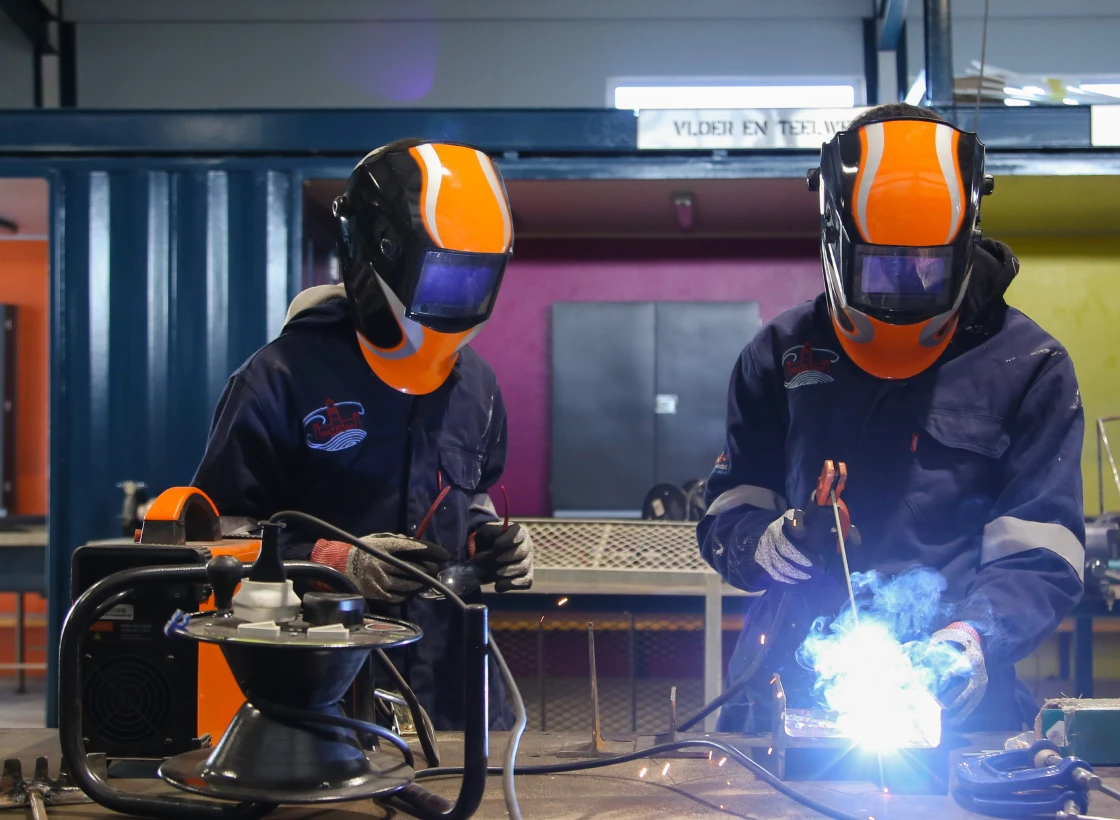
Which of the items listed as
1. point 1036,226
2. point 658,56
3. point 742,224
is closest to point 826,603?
point 742,224

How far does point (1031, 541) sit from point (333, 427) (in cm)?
109

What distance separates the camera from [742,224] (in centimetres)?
407

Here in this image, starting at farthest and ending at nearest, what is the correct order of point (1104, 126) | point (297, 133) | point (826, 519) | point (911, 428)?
point (297, 133) → point (1104, 126) → point (911, 428) → point (826, 519)

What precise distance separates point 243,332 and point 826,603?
227 cm

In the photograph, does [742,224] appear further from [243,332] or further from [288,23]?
[288,23]

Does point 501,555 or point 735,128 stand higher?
point 735,128

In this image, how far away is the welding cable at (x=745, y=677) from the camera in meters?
1.34

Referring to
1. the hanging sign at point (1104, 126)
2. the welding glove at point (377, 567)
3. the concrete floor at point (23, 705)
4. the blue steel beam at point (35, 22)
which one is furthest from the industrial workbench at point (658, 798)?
the blue steel beam at point (35, 22)

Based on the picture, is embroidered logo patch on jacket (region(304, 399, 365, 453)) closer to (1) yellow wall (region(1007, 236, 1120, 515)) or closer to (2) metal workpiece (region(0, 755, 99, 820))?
(2) metal workpiece (region(0, 755, 99, 820))

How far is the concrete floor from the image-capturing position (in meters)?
4.10

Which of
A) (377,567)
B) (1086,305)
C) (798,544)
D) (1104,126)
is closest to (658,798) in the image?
(798,544)

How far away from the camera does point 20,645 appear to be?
14.6 ft

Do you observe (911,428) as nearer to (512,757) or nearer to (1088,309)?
(512,757)

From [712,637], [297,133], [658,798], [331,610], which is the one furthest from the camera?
[297,133]
